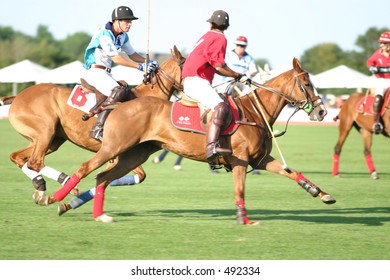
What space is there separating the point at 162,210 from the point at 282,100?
2501 millimetres

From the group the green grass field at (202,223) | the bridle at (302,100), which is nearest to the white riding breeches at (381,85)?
the green grass field at (202,223)

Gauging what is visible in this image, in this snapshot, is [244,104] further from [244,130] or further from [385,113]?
[385,113]

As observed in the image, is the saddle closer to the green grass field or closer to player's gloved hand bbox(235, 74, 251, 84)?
player's gloved hand bbox(235, 74, 251, 84)

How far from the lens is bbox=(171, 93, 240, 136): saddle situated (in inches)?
420

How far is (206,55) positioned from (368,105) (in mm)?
8599

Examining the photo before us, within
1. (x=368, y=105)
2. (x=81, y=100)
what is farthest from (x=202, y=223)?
(x=368, y=105)

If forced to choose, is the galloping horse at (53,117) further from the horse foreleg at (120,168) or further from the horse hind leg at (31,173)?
the horse foreleg at (120,168)

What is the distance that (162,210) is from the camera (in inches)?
488

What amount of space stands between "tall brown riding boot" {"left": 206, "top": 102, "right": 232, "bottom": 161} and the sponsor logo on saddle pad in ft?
7.10

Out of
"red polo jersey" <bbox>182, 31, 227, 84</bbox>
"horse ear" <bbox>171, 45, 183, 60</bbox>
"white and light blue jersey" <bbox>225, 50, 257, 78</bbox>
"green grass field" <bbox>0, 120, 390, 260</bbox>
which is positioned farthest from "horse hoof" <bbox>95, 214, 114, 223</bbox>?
"white and light blue jersey" <bbox>225, 50, 257, 78</bbox>

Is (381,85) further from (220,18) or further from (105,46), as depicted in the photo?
(220,18)

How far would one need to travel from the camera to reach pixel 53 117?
39.7ft

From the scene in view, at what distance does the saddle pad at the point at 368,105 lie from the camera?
59.4 ft

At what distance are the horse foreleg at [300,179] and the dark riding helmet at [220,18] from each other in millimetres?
1870
